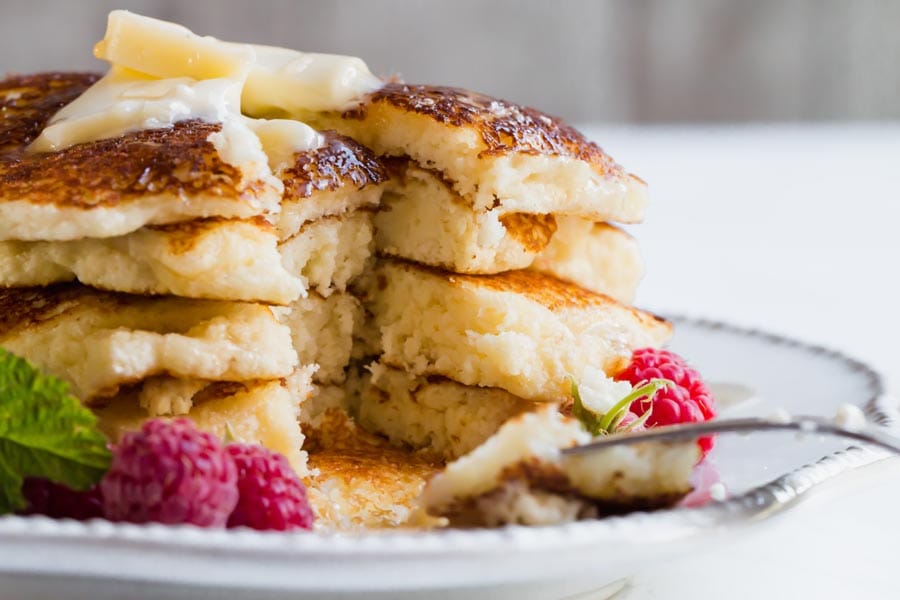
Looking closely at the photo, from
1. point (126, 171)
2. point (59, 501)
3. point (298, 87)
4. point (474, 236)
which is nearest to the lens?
point (59, 501)

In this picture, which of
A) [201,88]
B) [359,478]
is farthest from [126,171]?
[359,478]

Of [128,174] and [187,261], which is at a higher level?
[128,174]

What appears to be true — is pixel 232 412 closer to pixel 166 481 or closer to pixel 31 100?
pixel 166 481

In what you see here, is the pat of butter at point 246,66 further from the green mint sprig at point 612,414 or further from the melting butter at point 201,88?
the green mint sprig at point 612,414

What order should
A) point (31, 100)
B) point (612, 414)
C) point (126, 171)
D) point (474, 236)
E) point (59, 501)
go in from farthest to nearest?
point (31, 100), point (474, 236), point (612, 414), point (126, 171), point (59, 501)

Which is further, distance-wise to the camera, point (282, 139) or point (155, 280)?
point (282, 139)

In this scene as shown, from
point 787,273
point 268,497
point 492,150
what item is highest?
point 492,150

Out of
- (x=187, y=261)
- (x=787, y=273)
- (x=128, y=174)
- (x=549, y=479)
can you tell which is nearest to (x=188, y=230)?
(x=187, y=261)

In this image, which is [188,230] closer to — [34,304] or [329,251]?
[34,304]
